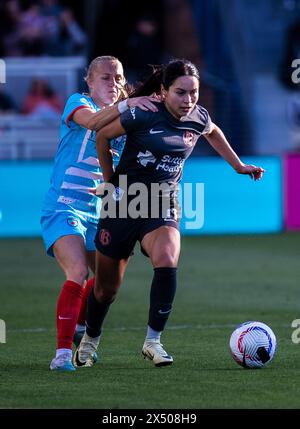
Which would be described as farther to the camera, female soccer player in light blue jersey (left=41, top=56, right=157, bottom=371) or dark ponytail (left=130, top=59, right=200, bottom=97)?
female soccer player in light blue jersey (left=41, top=56, right=157, bottom=371)

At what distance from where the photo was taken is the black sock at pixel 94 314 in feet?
23.0

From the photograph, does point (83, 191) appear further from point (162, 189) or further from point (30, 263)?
point (30, 263)

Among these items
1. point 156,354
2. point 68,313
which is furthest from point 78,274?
point 156,354

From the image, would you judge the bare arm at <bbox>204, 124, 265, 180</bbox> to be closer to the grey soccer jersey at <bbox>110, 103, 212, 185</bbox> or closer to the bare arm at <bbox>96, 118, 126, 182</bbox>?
the grey soccer jersey at <bbox>110, 103, 212, 185</bbox>

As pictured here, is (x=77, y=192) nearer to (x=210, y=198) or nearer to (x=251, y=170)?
(x=251, y=170)

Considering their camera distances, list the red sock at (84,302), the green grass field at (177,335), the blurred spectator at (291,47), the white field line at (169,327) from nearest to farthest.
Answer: the green grass field at (177,335) → the red sock at (84,302) → the white field line at (169,327) → the blurred spectator at (291,47)

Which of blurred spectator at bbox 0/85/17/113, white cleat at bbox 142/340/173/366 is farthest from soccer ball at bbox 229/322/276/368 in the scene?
blurred spectator at bbox 0/85/17/113

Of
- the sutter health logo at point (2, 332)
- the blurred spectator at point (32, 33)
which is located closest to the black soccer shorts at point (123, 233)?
the sutter health logo at point (2, 332)

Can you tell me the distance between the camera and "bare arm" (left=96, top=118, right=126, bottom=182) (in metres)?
6.66

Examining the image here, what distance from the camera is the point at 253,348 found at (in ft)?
22.1

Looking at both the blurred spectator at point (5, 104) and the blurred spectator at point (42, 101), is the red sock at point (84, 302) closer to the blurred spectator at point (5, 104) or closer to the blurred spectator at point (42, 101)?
the blurred spectator at point (42, 101)

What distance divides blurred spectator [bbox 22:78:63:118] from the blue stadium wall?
182 centimetres

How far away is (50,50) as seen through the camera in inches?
765
